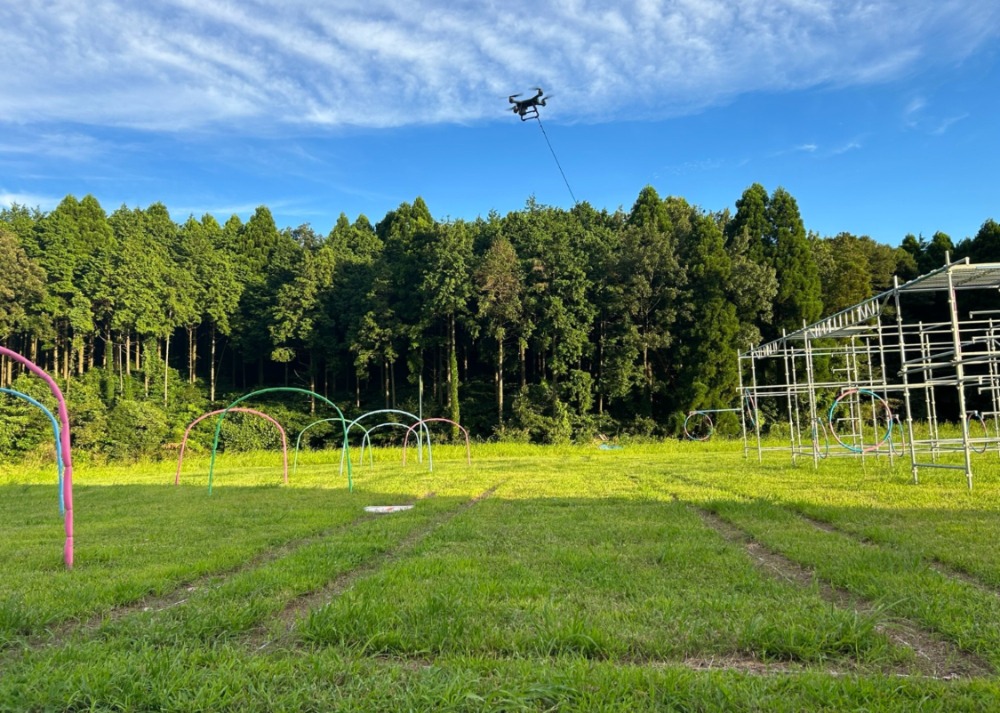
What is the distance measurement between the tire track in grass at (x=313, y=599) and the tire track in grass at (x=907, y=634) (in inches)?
119

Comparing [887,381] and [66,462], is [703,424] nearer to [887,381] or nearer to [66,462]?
[887,381]

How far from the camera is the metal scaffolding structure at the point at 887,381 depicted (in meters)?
9.72

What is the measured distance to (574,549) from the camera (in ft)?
17.9

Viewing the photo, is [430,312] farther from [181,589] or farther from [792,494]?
[181,589]

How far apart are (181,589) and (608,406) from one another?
2764 centimetres

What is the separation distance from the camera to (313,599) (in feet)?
13.8

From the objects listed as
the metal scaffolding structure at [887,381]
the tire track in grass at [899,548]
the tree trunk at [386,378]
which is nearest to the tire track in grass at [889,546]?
the tire track in grass at [899,548]

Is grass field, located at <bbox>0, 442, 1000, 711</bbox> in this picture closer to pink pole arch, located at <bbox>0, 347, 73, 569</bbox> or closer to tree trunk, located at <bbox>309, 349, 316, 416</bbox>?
pink pole arch, located at <bbox>0, 347, 73, 569</bbox>

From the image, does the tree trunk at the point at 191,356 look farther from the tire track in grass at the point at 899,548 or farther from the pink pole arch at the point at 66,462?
the tire track in grass at the point at 899,548

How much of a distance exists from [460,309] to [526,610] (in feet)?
91.0

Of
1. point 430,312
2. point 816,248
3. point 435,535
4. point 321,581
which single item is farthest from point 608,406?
point 321,581

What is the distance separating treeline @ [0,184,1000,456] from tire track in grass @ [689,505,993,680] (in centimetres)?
2362

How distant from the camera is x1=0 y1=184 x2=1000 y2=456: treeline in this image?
28766 mm

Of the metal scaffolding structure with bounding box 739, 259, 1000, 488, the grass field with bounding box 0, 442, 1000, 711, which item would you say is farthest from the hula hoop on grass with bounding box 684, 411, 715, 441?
the grass field with bounding box 0, 442, 1000, 711
